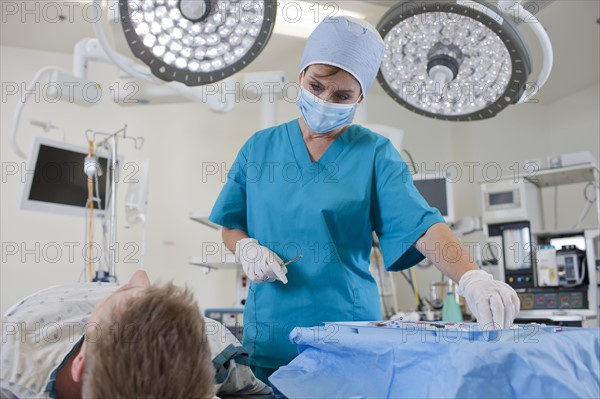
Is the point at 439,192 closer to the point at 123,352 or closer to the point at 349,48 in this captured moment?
the point at 349,48

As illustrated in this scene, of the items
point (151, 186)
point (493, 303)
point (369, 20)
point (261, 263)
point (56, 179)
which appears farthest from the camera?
point (151, 186)

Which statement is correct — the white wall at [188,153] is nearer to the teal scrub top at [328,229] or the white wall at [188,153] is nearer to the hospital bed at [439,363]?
the teal scrub top at [328,229]

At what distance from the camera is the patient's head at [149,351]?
0.60m

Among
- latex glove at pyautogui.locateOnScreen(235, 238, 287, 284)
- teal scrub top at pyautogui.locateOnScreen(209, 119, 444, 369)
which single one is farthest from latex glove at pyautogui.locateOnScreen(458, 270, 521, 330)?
latex glove at pyautogui.locateOnScreen(235, 238, 287, 284)

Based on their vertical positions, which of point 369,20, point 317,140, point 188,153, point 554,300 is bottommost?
point 554,300

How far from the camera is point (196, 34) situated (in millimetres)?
1380

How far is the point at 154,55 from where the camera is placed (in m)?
1.32

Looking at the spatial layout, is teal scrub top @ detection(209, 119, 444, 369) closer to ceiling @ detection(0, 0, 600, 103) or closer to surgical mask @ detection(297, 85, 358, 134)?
surgical mask @ detection(297, 85, 358, 134)

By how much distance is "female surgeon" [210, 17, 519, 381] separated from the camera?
1.23m

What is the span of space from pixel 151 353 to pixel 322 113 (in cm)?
88

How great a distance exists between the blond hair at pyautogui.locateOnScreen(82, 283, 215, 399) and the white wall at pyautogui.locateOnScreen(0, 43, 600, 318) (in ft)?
10.9

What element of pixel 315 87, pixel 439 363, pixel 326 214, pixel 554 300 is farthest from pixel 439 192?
pixel 439 363

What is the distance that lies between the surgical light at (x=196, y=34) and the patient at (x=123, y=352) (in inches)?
25.4

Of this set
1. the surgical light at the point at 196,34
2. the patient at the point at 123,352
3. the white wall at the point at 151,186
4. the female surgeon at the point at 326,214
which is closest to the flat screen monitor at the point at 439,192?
the white wall at the point at 151,186
